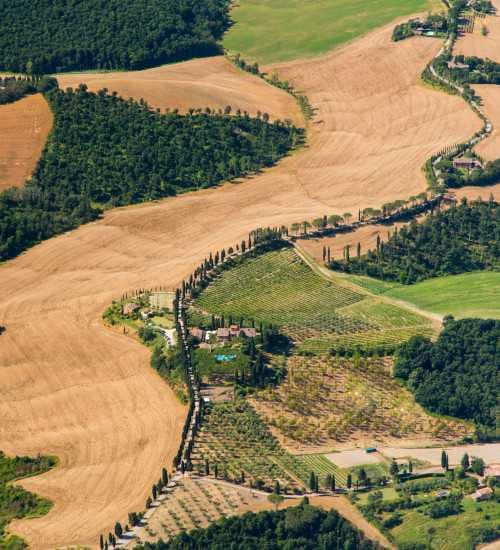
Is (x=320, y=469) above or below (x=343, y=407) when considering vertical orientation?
below

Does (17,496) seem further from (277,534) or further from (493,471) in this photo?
(493,471)

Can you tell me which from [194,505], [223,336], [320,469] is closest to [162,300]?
[223,336]

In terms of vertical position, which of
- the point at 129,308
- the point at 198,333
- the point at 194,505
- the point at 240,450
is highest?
the point at 198,333

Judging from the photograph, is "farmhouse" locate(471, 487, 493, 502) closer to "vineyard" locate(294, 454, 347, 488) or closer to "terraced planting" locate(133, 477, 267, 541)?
"vineyard" locate(294, 454, 347, 488)

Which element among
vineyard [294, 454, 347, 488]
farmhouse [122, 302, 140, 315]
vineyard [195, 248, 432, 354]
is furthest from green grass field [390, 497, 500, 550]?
farmhouse [122, 302, 140, 315]

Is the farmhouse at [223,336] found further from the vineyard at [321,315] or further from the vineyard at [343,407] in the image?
the vineyard at [343,407]

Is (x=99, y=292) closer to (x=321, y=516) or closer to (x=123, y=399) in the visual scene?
(x=123, y=399)

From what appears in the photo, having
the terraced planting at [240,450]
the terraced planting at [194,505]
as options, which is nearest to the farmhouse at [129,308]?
the terraced planting at [240,450]
